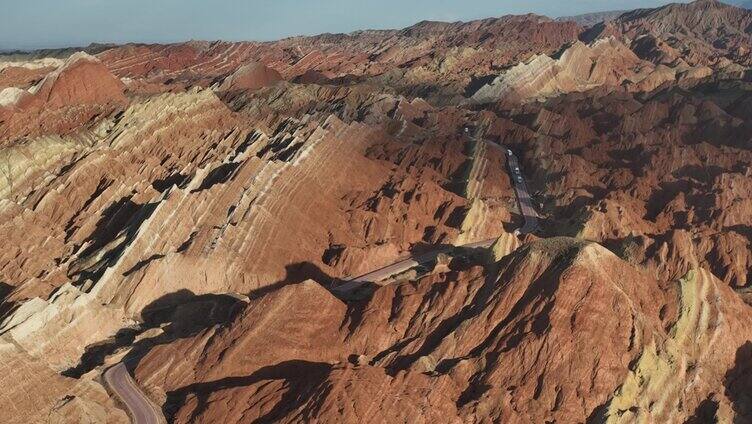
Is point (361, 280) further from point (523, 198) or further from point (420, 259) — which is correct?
point (523, 198)

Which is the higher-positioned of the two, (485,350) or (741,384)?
(485,350)

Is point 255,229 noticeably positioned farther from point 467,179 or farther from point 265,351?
point 467,179

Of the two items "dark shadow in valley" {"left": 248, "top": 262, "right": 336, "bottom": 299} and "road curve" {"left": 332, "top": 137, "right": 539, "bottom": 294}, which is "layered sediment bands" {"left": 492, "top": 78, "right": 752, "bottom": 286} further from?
"dark shadow in valley" {"left": 248, "top": 262, "right": 336, "bottom": 299}

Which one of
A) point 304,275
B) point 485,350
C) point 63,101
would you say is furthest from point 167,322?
point 63,101

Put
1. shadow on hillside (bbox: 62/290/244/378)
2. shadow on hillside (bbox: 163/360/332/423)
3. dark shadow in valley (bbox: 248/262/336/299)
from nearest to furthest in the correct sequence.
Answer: shadow on hillside (bbox: 163/360/332/423) → shadow on hillside (bbox: 62/290/244/378) → dark shadow in valley (bbox: 248/262/336/299)

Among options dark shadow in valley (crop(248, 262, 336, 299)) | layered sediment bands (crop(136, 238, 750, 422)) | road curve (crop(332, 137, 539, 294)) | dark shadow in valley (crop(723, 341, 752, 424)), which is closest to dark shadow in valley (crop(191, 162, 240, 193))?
dark shadow in valley (crop(248, 262, 336, 299))

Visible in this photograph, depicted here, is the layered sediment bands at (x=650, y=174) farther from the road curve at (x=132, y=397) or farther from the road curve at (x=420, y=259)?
the road curve at (x=132, y=397)

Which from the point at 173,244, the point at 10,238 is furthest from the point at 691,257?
the point at 10,238
